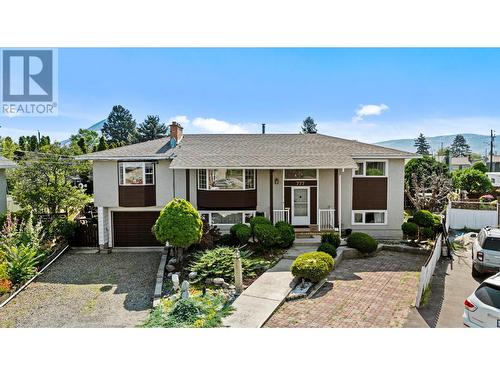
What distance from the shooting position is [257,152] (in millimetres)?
14844

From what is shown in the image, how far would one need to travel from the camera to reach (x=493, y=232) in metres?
9.38

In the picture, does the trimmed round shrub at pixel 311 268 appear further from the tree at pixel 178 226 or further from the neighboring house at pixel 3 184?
the neighboring house at pixel 3 184

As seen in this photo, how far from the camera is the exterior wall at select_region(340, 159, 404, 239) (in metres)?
14.6

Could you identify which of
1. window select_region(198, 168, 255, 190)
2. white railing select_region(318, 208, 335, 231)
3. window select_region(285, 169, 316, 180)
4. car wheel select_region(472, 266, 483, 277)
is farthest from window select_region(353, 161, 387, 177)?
car wheel select_region(472, 266, 483, 277)

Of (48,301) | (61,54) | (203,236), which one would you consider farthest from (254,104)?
(48,301)

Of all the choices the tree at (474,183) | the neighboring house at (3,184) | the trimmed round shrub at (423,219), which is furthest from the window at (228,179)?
the tree at (474,183)

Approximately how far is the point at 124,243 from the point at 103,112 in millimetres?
6861

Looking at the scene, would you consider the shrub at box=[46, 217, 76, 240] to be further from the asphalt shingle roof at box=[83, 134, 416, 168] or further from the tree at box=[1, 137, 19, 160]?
the tree at box=[1, 137, 19, 160]

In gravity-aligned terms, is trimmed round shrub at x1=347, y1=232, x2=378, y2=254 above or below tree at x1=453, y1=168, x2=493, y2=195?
below

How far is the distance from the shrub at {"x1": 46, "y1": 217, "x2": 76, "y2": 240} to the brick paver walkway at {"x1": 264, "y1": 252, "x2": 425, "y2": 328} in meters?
10.3

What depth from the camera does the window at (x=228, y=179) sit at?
1406 centimetres

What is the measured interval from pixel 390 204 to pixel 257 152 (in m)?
6.12

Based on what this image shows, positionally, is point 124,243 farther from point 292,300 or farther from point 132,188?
point 292,300

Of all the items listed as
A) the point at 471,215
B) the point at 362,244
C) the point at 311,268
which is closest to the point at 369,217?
the point at 362,244
